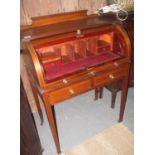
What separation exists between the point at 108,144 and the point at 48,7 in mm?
1550

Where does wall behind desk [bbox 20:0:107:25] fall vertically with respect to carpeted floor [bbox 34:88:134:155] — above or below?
above

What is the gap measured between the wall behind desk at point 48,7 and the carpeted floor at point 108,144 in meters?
1.39

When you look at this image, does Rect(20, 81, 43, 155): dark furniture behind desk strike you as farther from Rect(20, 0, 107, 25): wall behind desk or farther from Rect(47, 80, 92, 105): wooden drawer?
Rect(20, 0, 107, 25): wall behind desk

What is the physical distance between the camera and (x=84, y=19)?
1892 millimetres

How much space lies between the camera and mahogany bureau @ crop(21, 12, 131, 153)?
1334mm

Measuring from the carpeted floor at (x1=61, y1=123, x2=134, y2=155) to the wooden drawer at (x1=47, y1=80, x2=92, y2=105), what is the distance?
0.64 metres

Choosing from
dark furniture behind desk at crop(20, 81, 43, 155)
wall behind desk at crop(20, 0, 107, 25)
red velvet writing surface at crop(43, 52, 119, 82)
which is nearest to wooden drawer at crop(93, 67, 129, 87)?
red velvet writing surface at crop(43, 52, 119, 82)

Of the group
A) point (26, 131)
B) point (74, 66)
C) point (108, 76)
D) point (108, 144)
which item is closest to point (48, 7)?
point (74, 66)

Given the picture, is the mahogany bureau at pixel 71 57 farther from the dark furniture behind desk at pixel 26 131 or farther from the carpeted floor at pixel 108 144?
the carpeted floor at pixel 108 144

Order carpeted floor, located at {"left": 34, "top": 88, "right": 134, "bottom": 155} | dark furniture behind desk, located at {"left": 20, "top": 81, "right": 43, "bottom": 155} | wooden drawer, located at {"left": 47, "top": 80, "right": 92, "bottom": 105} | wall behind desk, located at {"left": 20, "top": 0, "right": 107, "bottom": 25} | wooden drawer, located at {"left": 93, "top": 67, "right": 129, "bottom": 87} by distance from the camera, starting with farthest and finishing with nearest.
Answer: carpeted floor, located at {"left": 34, "top": 88, "right": 134, "bottom": 155}
wall behind desk, located at {"left": 20, "top": 0, "right": 107, "bottom": 25}
wooden drawer, located at {"left": 93, "top": 67, "right": 129, "bottom": 87}
wooden drawer, located at {"left": 47, "top": 80, "right": 92, "bottom": 105}
dark furniture behind desk, located at {"left": 20, "top": 81, "right": 43, "bottom": 155}

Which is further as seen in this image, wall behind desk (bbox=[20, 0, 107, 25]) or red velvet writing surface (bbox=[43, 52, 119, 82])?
wall behind desk (bbox=[20, 0, 107, 25])
